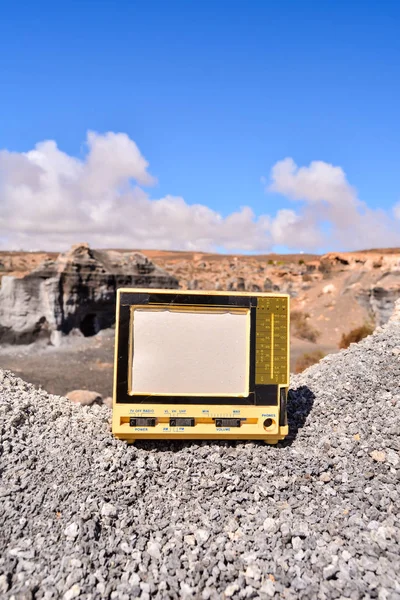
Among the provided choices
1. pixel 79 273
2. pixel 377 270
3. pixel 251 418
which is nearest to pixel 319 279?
pixel 377 270

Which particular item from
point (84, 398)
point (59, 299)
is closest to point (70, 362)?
point (59, 299)

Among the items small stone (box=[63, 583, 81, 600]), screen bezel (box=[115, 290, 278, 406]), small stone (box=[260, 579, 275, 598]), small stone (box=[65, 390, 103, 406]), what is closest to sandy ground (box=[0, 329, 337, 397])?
small stone (box=[65, 390, 103, 406])

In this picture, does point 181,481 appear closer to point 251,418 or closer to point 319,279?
point 251,418

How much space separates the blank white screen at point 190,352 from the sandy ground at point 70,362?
501 inches

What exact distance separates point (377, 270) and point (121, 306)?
32806 mm

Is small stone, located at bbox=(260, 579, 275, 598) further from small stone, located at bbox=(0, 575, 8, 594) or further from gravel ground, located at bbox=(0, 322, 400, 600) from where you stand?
small stone, located at bbox=(0, 575, 8, 594)

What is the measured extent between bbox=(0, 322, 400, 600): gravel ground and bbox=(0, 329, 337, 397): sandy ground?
12.6 metres

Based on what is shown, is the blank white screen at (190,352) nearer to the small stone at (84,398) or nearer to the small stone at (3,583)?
the small stone at (3,583)

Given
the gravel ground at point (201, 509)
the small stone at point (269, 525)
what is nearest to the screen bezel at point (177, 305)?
the gravel ground at point (201, 509)

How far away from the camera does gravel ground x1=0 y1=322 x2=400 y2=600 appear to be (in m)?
2.67

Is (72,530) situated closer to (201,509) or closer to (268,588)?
(201,509)

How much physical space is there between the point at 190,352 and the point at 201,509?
124 centimetres

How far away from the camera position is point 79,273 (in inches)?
979

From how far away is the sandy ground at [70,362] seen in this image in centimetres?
1744
